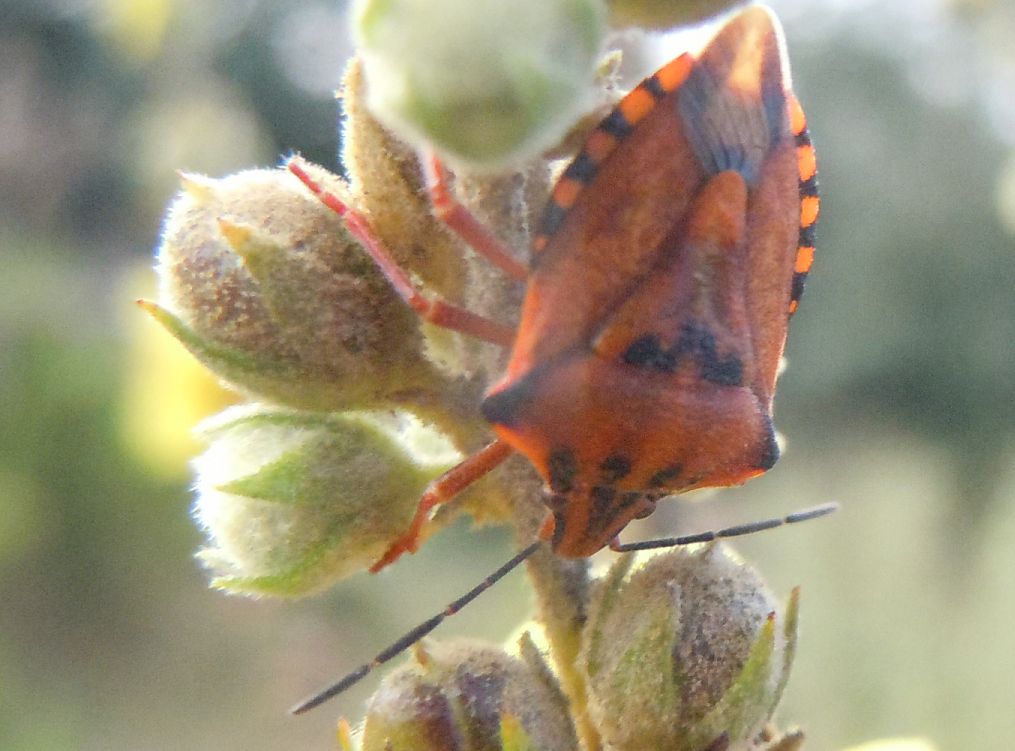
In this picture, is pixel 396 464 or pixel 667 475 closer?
pixel 667 475

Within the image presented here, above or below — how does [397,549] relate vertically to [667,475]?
above

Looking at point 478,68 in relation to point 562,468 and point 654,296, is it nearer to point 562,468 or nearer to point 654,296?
point 654,296

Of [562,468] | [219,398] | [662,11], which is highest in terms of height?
[219,398]

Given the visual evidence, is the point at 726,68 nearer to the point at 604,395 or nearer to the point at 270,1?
the point at 604,395

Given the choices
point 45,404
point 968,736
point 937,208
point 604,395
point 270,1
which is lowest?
point 968,736

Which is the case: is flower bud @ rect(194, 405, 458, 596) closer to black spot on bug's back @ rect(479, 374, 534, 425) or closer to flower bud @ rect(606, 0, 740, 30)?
black spot on bug's back @ rect(479, 374, 534, 425)

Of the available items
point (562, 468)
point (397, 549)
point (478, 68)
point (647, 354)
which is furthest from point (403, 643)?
point (478, 68)

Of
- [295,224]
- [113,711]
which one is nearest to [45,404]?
[113,711]

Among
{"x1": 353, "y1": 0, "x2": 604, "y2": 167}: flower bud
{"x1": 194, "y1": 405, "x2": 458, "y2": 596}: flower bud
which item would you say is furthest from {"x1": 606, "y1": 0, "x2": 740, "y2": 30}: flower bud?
{"x1": 194, "y1": 405, "x2": 458, "y2": 596}: flower bud
